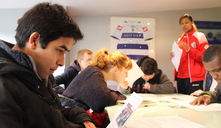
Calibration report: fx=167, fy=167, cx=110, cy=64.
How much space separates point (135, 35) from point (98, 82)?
2.21m

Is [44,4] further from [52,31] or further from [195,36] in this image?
[195,36]

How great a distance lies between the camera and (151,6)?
9.63 feet

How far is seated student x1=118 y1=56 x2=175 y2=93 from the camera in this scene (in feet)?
6.14

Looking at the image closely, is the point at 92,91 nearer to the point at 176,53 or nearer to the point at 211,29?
the point at 176,53

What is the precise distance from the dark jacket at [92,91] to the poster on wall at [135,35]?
1976 mm

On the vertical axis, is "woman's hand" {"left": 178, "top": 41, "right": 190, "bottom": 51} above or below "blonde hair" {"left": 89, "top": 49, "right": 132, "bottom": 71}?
above

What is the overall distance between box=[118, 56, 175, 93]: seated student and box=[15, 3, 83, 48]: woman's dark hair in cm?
121

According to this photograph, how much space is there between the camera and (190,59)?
201 centimetres

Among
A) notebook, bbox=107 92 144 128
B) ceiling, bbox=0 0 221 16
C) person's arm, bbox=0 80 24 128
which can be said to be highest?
ceiling, bbox=0 0 221 16

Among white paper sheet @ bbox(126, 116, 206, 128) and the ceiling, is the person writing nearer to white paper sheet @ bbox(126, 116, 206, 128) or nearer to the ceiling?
white paper sheet @ bbox(126, 116, 206, 128)

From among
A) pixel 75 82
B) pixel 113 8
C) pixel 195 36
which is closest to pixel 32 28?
pixel 75 82

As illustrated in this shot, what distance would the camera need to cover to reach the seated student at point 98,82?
112 cm

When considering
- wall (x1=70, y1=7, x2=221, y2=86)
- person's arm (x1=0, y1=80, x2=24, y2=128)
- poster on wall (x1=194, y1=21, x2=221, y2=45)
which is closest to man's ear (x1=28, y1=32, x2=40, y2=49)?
person's arm (x1=0, y1=80, x2=24, y2=128)

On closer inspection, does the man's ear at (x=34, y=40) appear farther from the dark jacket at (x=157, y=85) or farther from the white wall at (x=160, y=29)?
the white wall at (x=160, y=29)
